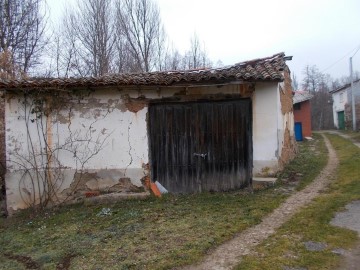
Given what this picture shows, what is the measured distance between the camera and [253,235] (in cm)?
507

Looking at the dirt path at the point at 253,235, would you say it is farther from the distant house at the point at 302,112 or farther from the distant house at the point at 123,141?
the distant house at the point at 302,112

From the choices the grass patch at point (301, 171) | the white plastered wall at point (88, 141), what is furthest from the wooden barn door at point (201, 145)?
the grass patch at point (301, 171)

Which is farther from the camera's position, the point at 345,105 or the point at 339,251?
the point at 345,105

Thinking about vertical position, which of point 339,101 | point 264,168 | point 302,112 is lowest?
point 264,168

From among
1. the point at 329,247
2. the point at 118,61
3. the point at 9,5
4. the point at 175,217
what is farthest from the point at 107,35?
the point at 329,247

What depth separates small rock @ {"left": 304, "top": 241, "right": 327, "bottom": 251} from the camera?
4.35m

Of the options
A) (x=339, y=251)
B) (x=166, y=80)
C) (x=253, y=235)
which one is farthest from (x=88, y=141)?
(x=339, y=251)

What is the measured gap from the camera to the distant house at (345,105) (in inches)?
1035

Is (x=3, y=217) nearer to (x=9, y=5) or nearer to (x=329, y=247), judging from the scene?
(x=329, y=247)

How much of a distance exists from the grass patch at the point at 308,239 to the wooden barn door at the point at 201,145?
81.0 inches

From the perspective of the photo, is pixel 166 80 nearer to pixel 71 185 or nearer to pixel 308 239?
pixel 71 185

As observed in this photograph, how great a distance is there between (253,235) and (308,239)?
79 centimetres

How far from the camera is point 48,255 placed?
196 inches

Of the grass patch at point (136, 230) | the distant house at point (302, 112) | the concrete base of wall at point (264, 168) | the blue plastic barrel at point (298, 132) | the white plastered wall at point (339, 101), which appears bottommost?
the grass patch at point (136, 230)
